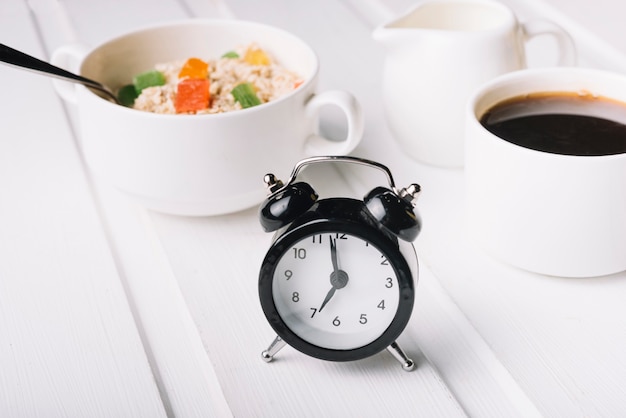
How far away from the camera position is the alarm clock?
0.80 metres

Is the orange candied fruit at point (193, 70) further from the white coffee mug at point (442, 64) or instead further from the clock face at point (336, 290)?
the clock face at point (336, 290)

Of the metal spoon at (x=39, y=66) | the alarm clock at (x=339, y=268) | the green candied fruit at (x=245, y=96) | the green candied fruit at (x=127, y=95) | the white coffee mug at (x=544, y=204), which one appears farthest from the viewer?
the green candied fruit at (x=127, y=95)

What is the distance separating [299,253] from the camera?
82 cm

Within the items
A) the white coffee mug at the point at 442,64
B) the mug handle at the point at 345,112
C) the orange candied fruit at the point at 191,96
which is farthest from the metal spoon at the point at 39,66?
the white coffee mug at the point at 442,64

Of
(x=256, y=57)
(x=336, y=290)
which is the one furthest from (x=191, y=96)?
(x=336, y=290)

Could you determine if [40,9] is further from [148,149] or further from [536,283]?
[536,283]

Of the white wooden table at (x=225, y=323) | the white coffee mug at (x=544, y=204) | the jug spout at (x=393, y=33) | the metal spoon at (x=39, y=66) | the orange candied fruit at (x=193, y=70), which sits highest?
the metal spoon at (x=39, y=66)

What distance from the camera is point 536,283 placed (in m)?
0.99

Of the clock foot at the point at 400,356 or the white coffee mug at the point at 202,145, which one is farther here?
the white coffee mug at the point at 202,145

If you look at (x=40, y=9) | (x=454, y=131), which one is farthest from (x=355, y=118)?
(x=40, y=9)

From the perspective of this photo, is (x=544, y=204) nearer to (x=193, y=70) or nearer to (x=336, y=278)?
(x=336, y=278)

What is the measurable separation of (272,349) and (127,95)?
1.78 ft

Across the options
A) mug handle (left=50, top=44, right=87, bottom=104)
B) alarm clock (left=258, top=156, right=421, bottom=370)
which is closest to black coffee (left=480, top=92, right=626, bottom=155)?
alarm clock (left=258, top=156, right=421, bottom=370)

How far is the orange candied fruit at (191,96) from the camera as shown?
1090 mm
